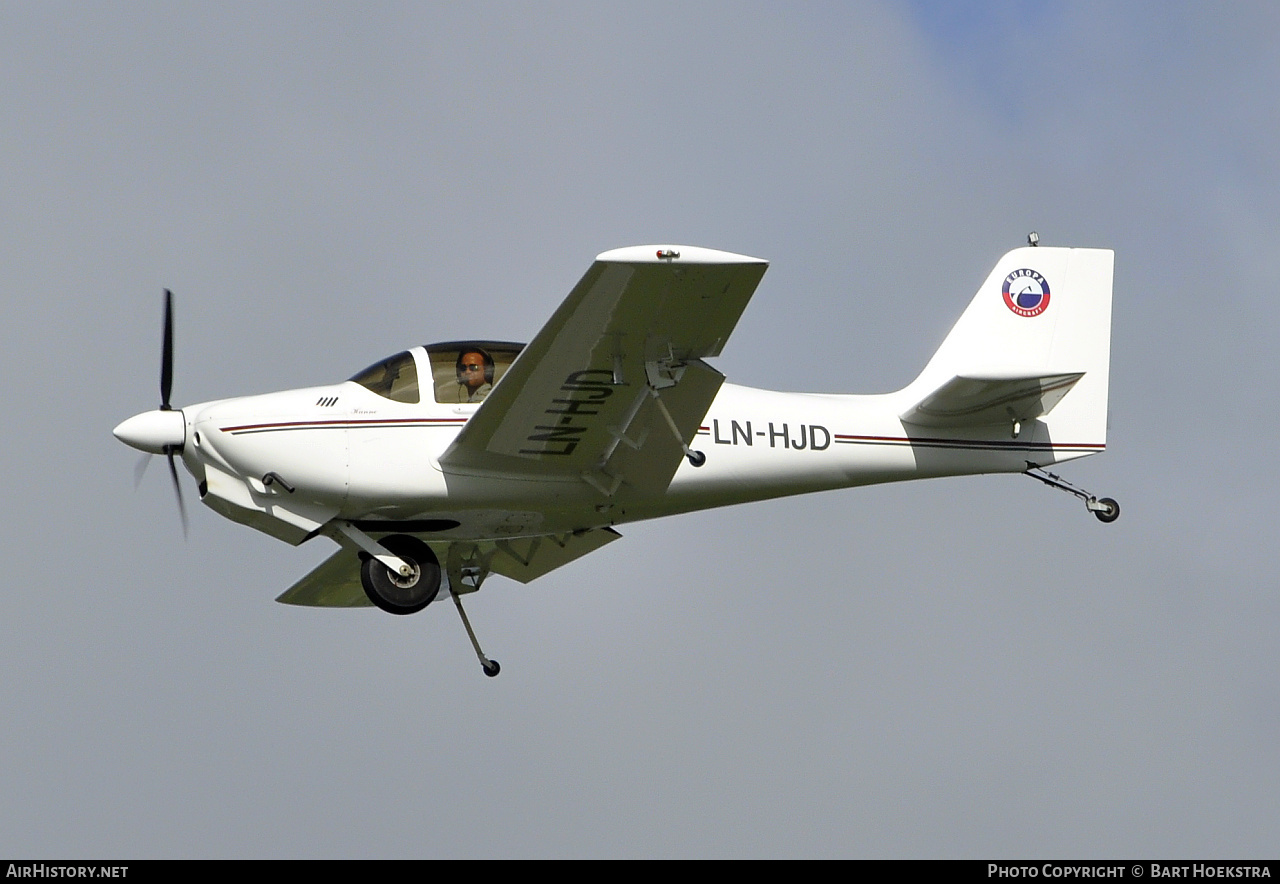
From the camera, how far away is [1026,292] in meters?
18.8

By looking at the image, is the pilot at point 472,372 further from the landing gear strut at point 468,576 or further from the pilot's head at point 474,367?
the landing gear strut at point 468,576

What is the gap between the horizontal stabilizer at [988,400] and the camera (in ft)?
56.3

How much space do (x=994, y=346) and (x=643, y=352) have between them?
4.81 m

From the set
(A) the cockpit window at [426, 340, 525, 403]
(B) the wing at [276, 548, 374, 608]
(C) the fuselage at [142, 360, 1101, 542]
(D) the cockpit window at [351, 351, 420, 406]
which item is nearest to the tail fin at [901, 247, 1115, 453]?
(C) the fuselage at [142, 360, 1101, 542]

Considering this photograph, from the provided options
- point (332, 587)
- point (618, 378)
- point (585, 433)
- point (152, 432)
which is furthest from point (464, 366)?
point (332, 587)

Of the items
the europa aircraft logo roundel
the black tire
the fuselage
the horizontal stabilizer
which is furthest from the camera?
the europa aircraft logo roundel

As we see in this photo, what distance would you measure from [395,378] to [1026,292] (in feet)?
20.1

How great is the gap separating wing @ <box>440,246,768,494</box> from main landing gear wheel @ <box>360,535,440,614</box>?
873mm

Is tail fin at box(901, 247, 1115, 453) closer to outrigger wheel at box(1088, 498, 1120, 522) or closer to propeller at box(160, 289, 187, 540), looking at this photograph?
outrigger wheel at box(1088, 498, 1120, 522)

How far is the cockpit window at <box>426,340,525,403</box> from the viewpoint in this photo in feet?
54.0
